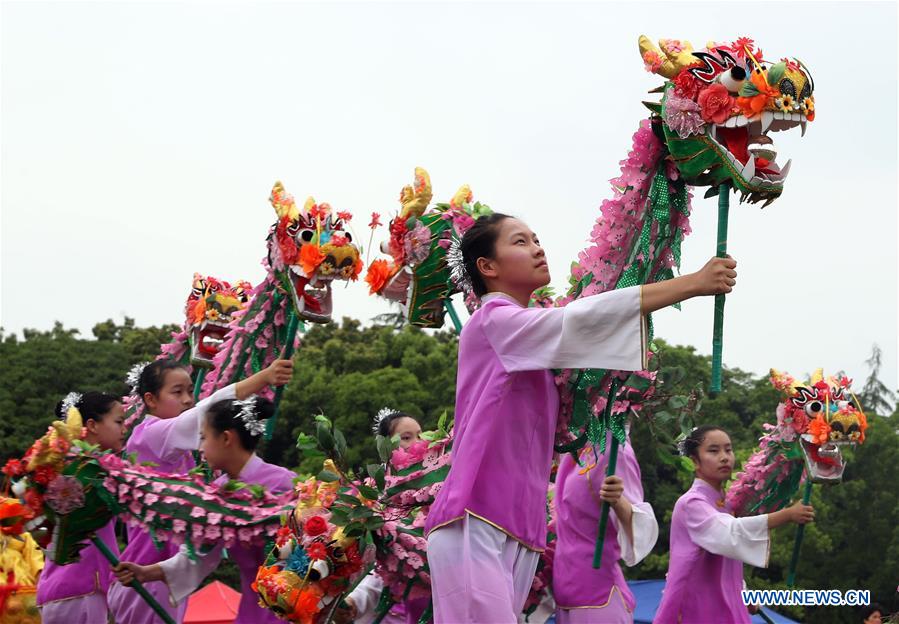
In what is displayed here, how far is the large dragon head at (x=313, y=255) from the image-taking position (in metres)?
6.35

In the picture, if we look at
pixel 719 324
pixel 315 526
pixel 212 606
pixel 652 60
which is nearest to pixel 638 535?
pixel 315 526

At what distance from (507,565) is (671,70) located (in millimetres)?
1737

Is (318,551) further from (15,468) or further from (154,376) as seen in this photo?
(154,376)

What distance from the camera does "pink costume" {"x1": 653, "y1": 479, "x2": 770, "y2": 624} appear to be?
686 cm

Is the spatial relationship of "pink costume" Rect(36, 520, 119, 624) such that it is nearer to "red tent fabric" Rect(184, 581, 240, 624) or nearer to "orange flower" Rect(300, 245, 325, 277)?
"orange flower" Rect(300, 245, 325, 277)

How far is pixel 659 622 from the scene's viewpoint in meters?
7.07

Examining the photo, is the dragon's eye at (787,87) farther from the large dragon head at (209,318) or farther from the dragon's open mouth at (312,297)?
the large dragon head at (209,318)

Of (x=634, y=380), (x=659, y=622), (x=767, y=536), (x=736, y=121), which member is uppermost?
(x=736, y=121)

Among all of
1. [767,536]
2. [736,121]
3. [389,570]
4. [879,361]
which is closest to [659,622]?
[767,536]

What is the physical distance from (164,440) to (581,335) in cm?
330

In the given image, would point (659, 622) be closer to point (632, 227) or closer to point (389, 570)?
point (389, 570)

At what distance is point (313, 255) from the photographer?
6328mm

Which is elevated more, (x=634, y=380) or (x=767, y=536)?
(x=634, y=380)

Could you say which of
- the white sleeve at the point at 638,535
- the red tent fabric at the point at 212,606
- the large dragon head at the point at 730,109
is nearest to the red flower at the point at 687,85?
the large dragon head at the point at 730,109
